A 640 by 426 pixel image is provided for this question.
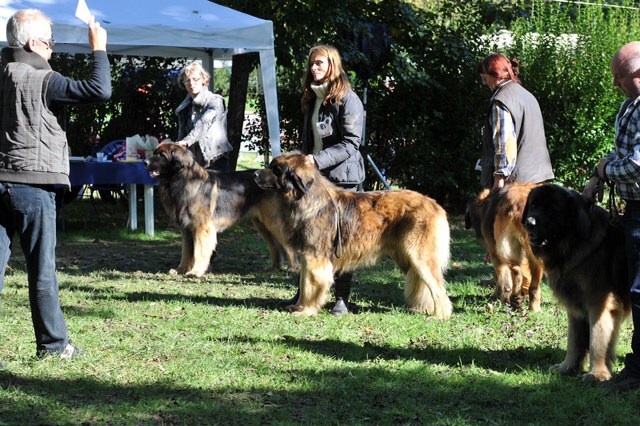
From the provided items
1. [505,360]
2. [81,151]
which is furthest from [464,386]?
[81,151]

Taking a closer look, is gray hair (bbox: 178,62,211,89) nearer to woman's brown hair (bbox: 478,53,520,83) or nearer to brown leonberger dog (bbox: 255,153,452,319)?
brown leonberger dog (bbox: 255,153,452,319)

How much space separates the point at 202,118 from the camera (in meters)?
8.71

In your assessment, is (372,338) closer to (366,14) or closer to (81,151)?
(366,14)

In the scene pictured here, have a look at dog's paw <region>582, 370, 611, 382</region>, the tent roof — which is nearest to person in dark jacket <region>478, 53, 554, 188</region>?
dog's paw <region>582, 370, 611, 382</region>

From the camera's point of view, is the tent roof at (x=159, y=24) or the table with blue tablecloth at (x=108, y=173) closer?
the tent roof at (x=159, y=24)

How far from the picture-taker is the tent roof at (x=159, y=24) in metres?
9.86

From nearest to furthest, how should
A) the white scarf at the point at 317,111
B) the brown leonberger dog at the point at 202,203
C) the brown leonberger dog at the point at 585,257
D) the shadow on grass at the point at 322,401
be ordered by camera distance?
the shadow on grass at the point at 322,401 → the brown leonberger dog at the point at 585,257 → the white scarf at the point at 317,111 → the brown leonberger dog at the point at 202,203

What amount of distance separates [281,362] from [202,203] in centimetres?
381

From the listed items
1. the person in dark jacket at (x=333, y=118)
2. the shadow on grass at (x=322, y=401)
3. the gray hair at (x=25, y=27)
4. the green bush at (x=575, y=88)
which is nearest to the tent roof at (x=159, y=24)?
the person in dark jacket at (x=333, y=118)

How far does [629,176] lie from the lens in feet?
13.5

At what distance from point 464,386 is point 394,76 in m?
9.91

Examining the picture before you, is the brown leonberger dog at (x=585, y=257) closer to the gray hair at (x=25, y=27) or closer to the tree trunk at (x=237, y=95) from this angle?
the gray hair at (x=25, y=27)

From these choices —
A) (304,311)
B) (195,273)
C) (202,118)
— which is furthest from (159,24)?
(304,311)

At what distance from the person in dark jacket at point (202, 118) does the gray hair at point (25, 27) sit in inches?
157
